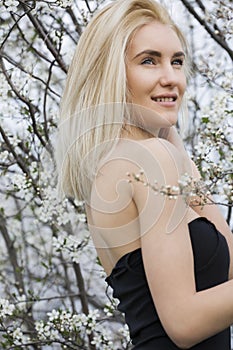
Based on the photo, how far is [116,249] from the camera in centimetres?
201

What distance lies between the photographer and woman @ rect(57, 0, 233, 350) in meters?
1.82

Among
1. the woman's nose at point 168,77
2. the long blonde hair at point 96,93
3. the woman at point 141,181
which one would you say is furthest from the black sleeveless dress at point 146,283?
the woman's nose at point 168,77

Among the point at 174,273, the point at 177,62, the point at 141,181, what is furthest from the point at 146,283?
the point at 177,62

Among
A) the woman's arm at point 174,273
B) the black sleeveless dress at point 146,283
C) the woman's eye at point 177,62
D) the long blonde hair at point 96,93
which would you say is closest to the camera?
the woman's arm at point 174,273

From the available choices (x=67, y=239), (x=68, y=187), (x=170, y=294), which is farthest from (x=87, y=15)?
(x=170, y=294)

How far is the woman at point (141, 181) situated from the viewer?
5.98 feet

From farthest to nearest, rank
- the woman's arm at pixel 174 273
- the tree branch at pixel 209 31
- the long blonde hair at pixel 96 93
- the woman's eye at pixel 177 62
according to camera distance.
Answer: the tree branch at pixel 209 31, the woman's eye at pixel 177 62, the long blonde hair at pixel 96 93, the woman's arm at pixel 174 273

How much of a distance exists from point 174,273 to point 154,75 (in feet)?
1.85

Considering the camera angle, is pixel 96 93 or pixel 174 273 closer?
pixel 174 273

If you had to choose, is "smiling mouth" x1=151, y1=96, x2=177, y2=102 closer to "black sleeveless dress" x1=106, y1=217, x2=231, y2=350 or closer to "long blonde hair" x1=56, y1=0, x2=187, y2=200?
"long blonde hair" x1=56, y1=0, x2=187, y2=200

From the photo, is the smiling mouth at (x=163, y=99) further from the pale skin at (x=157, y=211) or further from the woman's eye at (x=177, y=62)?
the woman's eye at (x=177, y=62)

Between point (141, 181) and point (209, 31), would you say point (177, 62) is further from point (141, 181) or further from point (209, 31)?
point (209, 31)

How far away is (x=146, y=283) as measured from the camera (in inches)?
77.2

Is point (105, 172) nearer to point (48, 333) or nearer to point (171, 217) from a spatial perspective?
point (171, 217)
